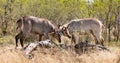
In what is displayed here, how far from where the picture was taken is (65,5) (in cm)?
2742

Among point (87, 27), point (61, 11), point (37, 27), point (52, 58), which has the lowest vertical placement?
point (61, 11)

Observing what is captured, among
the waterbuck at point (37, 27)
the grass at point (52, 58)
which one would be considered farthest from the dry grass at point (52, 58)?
the waterbuck at point (37, 27)

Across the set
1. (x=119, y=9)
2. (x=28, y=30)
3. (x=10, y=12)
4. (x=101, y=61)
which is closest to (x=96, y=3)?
(x=119, y=9)

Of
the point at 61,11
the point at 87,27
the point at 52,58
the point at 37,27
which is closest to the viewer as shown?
the point at 52,58

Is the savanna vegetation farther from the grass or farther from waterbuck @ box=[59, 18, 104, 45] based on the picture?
the grass

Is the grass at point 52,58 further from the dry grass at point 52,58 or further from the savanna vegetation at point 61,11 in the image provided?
the savanna vegetation at point 61,11

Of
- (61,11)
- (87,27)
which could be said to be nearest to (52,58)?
(87,27)

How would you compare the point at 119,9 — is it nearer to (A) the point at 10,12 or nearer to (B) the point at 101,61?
(A) the point at 10,12

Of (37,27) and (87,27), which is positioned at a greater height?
(37,27)

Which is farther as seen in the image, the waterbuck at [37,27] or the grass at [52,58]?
the waterbuck at [37,27]

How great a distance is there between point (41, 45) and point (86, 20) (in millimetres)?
8387

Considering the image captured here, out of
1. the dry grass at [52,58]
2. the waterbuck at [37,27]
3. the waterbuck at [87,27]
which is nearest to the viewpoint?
the dry grass at [52,58]

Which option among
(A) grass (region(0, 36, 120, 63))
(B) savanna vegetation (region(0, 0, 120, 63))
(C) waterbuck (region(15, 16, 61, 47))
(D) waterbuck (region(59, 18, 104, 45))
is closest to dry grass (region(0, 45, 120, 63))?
(A) grass (region(0, 36, 120, 63))

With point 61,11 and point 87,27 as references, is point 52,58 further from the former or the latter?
point 61,11
